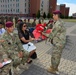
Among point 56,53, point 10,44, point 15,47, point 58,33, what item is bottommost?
point 56,53

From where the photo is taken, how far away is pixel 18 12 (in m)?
101

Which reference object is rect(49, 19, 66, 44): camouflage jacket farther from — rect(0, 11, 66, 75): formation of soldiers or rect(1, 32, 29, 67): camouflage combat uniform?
rect(1, 32, 29, 67): camouflage combat uniform

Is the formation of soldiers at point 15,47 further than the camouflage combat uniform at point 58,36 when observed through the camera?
No

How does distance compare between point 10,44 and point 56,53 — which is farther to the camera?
point 56,53

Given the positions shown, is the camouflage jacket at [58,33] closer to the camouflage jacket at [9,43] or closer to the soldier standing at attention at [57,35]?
the soldier standing at attention at [57,35]

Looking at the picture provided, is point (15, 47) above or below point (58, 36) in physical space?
below

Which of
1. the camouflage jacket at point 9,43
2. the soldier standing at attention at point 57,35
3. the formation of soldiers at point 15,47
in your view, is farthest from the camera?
the soldier standing at attention at point 57,35

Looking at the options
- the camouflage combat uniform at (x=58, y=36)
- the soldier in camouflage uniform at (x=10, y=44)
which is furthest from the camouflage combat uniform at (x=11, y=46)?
the camouflage combat uniform at (x=58, y=36)

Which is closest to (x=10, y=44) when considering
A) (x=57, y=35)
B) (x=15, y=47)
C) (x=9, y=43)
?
(x=9, y=43)

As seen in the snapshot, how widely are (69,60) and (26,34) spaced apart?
97.6 inches

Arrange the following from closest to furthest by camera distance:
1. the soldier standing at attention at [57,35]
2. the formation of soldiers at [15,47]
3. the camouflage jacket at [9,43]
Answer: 1. the formation of soldiers at [15,47]
2. the camouflage jacket at [9,43]
3. the soldier standing at attention at [57,35]

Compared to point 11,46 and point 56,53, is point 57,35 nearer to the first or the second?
point 56,53

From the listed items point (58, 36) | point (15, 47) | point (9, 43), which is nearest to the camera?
point (9, 43)

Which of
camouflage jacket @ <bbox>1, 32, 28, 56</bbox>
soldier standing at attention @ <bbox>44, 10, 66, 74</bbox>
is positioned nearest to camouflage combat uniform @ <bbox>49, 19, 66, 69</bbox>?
soldier standing at attention @ <bbox>44, 10, 66, 74</bbox>
